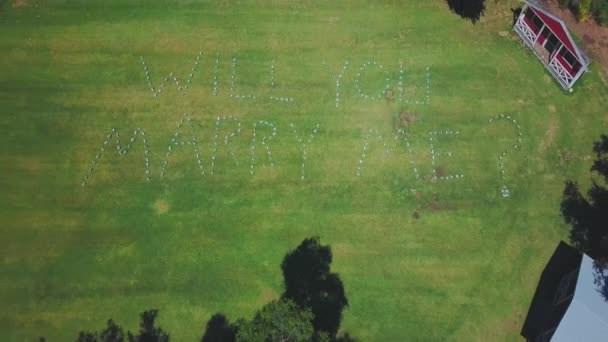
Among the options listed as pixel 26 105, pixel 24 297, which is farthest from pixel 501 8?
pixel 24 297

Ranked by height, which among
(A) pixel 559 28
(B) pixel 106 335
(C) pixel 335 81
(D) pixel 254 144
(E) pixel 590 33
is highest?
(E) pixel 590 33

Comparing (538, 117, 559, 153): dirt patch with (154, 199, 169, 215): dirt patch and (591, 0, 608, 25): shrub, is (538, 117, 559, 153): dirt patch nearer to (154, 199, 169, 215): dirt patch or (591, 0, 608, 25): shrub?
(591, 0, 608, 25): shrub

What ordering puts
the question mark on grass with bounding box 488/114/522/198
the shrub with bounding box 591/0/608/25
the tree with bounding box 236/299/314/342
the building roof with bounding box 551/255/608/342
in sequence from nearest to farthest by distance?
the tree with bounding box 236/299/314/342 → the building roof with bounding box 551/255/608/342 → the question mark on grass with bounding box 488/114/522/198 → the shrub with bounding box 591/0/608/25

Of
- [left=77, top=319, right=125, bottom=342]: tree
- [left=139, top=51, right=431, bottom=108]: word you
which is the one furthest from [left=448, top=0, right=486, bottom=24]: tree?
[left=77, top=319, right=125, bottom=342]: tree

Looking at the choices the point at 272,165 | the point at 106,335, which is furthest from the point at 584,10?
the point at 106,335

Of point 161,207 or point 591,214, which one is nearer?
point 591,214

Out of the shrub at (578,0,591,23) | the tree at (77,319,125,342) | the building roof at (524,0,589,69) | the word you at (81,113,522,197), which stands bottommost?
the tree at (77,319,125,342)

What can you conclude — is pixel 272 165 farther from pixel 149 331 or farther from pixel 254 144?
pixel 149 331
